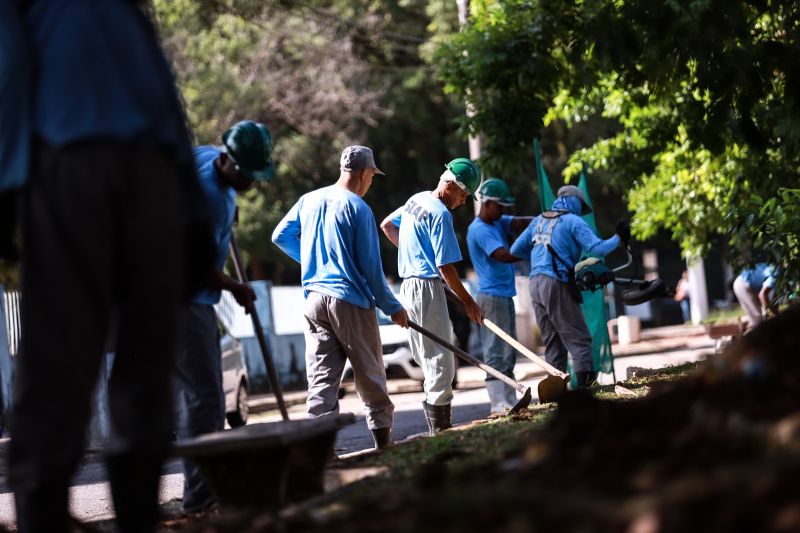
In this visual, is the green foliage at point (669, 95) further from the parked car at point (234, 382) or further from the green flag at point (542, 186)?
the parked car at point (234, 382)

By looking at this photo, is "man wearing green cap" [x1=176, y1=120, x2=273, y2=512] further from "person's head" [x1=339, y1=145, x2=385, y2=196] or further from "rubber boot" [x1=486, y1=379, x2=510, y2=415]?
"rubber boot" [x1=486, y1=379, x2=510, y2=415]

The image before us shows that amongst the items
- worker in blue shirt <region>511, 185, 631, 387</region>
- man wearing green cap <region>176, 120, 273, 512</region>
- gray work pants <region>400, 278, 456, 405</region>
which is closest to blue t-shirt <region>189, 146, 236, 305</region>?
man wearing green cap <region>176, 120, 273, 512</region>

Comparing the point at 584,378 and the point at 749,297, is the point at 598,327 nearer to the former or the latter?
the point at 584,378

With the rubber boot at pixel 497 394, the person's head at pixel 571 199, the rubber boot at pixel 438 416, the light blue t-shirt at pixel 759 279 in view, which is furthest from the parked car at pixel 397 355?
the rubber boot at pixel 438 416

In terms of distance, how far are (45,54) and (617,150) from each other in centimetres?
1388

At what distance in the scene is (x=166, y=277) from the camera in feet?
13.3

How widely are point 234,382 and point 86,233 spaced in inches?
414

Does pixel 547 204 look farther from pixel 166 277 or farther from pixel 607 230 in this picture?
pixel 607 230

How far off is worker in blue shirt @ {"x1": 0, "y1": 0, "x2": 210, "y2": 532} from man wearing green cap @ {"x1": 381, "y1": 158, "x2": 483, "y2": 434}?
560 cm

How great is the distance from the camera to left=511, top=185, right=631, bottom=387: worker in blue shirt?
36.5 ft

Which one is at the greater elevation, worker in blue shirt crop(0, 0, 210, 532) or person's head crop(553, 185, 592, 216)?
person's head crop(553, 185, 592, 216)

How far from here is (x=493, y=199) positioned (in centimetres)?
1188

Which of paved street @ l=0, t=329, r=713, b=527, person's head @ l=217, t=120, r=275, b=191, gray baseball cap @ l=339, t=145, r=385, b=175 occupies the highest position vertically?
gray baseball cap @ l=339, t=145, r=385, b=175

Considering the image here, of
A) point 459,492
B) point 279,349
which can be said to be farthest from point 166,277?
point 279,349
